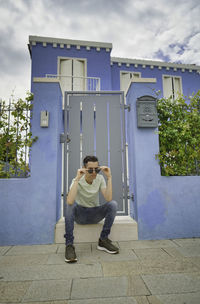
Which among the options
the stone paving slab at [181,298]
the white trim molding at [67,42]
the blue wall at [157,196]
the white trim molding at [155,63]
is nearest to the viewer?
the stone paving slab at [181,298]

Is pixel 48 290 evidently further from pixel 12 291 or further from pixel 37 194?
pixel 37 194

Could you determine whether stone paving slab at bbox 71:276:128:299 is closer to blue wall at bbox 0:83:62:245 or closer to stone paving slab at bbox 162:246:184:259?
stone paving slab at bbox 162:246:184:259

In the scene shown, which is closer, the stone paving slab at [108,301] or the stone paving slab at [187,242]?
the stone paving slab at [108,301]

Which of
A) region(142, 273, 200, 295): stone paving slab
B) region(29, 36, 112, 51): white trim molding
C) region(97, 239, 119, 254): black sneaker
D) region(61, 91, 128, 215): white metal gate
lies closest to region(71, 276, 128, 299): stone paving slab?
region(142, 273, 200, 295): stone paving slab

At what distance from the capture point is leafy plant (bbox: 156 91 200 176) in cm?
321

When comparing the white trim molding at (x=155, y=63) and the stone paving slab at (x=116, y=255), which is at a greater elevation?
the white trim molding at (x=155, y=63)

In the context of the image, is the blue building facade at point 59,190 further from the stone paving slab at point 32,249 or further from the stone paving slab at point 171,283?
the stone paving slab at point 171,283

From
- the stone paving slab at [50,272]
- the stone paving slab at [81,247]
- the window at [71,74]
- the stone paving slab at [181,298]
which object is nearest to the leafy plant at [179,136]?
the stone paving slab at [81,247]

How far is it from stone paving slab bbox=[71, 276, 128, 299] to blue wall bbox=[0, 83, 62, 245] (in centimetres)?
133

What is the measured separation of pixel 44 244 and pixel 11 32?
6.43 metres

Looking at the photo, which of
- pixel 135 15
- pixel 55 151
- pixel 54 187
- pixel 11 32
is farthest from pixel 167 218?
pixel 11 32

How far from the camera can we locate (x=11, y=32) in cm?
559

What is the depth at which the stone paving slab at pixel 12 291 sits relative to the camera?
1462 mm

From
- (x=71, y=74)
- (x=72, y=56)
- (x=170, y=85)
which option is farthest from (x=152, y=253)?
(x=170, y=85)
